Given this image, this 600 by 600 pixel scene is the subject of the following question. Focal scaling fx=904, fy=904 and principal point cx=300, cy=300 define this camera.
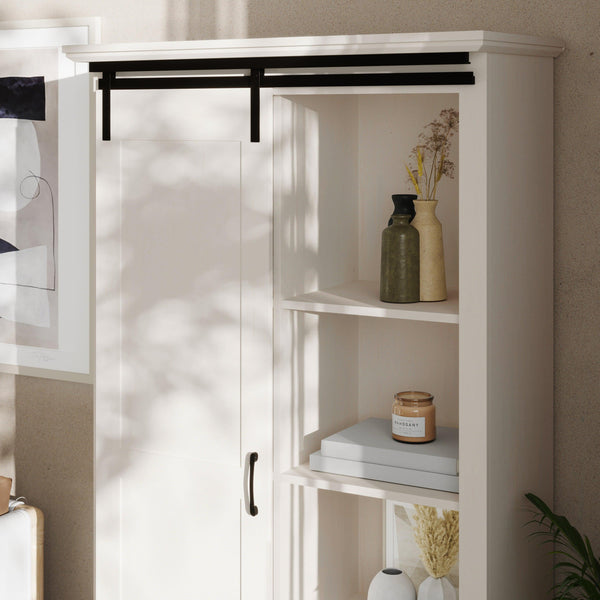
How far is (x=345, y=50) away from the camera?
169 centimetres

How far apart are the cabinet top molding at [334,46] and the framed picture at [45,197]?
1.95 feet

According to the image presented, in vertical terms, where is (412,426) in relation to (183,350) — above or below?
below

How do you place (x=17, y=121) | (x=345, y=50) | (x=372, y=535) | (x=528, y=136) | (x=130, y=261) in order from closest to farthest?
(x=345, y=50) < (x=528, y=136) < (x=130, y=261) < (x=372, y=535) < (x=17, y=121)

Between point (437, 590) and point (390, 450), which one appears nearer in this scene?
point (390, 450)

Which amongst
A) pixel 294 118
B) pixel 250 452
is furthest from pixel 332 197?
pixel 250 452

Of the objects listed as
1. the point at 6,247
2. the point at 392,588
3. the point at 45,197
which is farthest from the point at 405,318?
the point at 6,247

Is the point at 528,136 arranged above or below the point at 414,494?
above

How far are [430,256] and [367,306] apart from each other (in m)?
0.17

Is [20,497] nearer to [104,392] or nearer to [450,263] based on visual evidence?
[104,392]

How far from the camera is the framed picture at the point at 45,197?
2.53 meters

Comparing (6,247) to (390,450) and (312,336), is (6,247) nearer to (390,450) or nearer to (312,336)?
(312,336)

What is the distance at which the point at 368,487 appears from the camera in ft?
5.95

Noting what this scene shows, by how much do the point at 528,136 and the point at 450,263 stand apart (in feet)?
1.20

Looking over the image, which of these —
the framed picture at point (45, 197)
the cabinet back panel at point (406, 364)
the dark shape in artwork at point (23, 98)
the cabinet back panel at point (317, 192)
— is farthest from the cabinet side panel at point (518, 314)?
the dark shape in artwork at point (23, 98)
